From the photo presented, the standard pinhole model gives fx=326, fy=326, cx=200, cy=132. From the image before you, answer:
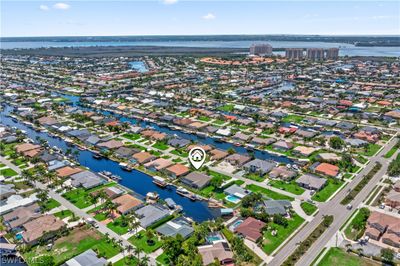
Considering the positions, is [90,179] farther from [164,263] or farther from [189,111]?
[189,111]

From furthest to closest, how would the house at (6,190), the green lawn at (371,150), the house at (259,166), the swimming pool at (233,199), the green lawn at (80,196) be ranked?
the green lawn at (371,150) < the house at (259,166) < the house at (6,190) < the swimming pool at (233,199) < the green lawn at (80,196)

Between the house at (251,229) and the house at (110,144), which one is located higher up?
the house at (110,144)

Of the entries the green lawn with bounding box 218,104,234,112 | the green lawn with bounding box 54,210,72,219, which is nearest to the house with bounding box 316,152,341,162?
the green lawn with bounding box 218,104,234,112

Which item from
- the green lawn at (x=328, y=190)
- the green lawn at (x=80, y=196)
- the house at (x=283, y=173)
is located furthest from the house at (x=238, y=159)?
the green lawn at (x=80, y=196)

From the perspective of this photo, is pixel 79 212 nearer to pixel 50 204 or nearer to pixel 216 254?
pixel 50 204

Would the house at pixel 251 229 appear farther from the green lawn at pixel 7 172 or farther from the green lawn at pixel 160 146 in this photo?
the green lawn at pixel 7 172

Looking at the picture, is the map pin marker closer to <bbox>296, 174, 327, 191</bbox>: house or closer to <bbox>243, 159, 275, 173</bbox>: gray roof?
<bbox>243, 159, 275, 173</bbox>: gray roof
